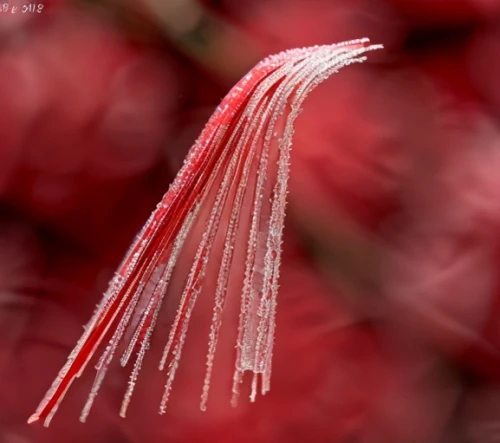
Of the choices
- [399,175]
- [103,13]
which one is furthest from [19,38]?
[399,175]

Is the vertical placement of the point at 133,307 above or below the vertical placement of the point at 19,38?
below

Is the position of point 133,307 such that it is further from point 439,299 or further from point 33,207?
point 439,299

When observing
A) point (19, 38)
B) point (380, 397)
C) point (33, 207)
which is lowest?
point (380, 397)

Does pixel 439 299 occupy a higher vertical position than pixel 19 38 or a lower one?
lower

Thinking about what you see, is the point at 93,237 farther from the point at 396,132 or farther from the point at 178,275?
the point at 396,132

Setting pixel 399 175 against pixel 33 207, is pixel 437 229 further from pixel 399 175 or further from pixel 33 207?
pixel 33 207
